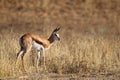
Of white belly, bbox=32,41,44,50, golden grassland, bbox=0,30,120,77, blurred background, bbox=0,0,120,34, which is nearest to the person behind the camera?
golden grassland, bbox=0,30,120,77

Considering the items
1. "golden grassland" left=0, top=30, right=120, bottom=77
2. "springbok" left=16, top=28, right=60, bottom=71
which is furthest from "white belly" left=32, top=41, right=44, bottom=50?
"golden grassland" left=0, top=30, right=120, bottom=77

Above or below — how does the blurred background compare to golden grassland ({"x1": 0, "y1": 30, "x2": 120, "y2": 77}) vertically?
above

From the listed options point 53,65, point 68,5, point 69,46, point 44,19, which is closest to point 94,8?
point 68,5

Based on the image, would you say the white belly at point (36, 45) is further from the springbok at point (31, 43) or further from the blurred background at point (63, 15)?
the blurred background at point (63, 15)

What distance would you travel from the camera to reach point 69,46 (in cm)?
1501

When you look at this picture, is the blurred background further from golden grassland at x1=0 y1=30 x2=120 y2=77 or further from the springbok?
the springbok

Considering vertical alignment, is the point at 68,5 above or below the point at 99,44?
above

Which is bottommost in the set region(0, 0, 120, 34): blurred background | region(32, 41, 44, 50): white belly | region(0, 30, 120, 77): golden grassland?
region(0, 30, 120, 77): golden grassland

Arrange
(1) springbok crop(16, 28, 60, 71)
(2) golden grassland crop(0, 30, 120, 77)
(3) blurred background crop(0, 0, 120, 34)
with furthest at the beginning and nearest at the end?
(3) blurred background crop(0, 0, 120, 34) → (1) springbok crop(16, 28, 60, 71) → (2) golden grassland crop(0, 30, 120, 77)

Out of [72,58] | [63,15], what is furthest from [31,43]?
[63,15]

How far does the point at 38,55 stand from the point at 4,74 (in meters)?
1.98

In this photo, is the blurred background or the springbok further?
the blurred background

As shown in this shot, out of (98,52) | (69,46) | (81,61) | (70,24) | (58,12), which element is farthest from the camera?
(58,12)

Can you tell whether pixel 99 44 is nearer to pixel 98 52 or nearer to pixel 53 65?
pixel 98 52
